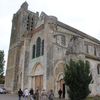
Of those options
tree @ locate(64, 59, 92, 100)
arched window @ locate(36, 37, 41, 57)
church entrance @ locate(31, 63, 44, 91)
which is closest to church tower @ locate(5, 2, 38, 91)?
arched window @ locate(36, 37, 41, 57)

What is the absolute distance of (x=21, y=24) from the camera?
48156 mm

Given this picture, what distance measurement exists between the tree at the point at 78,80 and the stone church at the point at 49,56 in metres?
5.80

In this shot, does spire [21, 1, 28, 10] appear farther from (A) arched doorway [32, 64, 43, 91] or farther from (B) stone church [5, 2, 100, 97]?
(A) arched doorway [32, 64, 43, 91]

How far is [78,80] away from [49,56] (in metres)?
11.4

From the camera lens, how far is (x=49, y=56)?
3072 centimetres

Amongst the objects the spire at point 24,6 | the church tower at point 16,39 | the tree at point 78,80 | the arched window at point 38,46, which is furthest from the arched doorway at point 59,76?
the spire at point 24,6

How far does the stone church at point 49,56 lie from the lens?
97.3ft

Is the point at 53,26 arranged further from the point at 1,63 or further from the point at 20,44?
the point at 1,63

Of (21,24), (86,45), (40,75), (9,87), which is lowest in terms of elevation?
(9,87)

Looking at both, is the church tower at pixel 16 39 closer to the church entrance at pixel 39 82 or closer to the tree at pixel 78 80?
the church entrance at pixel 39 82

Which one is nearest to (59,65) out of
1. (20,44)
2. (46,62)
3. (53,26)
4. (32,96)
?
(46,62)

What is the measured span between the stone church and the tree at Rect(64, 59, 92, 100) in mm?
5796

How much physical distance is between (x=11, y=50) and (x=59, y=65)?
21.9 meters

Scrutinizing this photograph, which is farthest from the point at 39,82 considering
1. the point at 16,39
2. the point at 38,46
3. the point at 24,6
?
the point at 24,6
